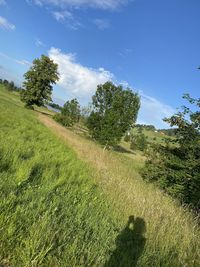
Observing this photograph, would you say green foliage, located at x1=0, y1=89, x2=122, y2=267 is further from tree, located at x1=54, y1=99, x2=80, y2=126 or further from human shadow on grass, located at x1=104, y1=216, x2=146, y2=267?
tree, located at x1=54, y1=99, x2=80, y2=126

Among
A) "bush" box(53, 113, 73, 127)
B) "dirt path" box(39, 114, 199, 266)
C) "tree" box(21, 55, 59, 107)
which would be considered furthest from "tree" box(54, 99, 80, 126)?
"dirt path" box(39, 114, 199, 266)

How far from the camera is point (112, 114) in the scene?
35562 millimetres

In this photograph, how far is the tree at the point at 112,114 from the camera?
3659 cm

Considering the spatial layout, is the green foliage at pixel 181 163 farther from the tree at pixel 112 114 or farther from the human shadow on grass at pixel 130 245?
the tree at pixel 112 114

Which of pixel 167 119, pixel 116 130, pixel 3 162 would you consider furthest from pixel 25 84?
pixel 3 162

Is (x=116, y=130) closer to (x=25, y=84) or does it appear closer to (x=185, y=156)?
(x=185, y=156)

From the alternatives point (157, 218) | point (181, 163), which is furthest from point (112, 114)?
point (157, 218)

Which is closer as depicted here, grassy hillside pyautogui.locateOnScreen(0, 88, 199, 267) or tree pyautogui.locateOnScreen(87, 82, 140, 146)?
grassy hillside pyautogui.locateOnScreen(0, 88, 199, 267)

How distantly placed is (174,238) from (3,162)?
4.08 meters

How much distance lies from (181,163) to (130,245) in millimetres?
8137

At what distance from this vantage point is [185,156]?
12320 mm

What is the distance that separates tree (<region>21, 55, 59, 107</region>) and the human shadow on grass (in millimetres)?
55853

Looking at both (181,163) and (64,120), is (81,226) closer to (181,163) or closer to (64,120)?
(181,163)

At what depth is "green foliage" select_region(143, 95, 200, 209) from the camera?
11.1 m
